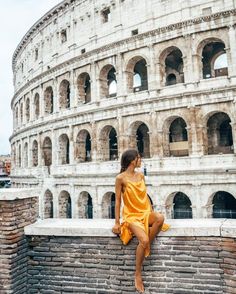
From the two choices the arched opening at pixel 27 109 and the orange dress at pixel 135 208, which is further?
the arched opening at pixel 27 109

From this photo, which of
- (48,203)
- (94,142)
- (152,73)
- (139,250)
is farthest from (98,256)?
(48,203)

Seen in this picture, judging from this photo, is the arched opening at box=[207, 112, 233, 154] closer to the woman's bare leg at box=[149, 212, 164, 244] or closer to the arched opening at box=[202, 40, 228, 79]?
the arched opening at box=[202, 40, 228, 79]

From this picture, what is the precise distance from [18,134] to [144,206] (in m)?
26.1

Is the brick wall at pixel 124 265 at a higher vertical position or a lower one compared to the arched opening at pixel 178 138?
lower

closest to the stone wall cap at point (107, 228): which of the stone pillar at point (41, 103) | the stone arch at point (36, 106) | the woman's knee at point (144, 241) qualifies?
the woman's knee at point (144, 241)

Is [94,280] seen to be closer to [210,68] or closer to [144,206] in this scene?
[144,206]

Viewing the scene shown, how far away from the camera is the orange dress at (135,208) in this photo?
173 inches

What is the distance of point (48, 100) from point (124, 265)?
21307 millimetres

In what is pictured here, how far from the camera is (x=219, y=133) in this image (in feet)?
57.0

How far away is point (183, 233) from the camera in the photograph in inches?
179

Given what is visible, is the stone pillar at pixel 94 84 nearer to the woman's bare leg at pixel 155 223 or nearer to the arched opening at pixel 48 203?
the arched opening at pixel 48 203

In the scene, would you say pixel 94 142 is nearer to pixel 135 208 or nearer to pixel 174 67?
pixel 174 67

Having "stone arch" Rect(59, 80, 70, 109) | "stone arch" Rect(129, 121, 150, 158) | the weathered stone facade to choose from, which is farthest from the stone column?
the weathered stone facade

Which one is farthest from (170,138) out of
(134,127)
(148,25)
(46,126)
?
(46,126)
